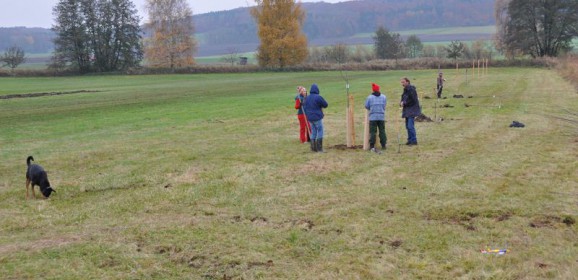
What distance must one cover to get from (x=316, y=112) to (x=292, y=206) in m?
5.39

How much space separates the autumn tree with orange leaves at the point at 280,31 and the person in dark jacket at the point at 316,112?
65.5m

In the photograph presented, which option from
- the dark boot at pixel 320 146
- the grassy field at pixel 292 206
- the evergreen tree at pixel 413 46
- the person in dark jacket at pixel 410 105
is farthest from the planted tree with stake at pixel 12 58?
the person in dark jacket at pixel 410 105

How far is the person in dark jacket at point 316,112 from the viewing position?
14.5m

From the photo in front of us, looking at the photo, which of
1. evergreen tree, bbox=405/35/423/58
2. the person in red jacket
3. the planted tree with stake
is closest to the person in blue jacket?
the person in red jacket

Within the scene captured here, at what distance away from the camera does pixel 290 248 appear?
7.48 meters

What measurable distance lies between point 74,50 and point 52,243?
82.1 m

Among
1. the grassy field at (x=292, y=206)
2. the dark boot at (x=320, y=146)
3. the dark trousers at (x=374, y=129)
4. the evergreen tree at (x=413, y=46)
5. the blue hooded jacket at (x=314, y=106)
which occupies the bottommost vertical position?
the grassy field at (x=292, y=206)

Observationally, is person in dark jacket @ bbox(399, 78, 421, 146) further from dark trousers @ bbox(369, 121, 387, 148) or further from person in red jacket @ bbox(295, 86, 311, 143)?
person in red jacket @ bbox(295, 86, 311, 143)

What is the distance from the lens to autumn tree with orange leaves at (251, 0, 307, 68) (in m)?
79.8

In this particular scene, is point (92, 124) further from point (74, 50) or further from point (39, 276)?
point (74, 50)

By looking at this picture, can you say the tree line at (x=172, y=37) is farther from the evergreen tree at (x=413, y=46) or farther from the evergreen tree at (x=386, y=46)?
the evergreen tree at (x=413, y=46)

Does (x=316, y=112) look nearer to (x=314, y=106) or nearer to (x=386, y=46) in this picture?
(x=314, y=106)

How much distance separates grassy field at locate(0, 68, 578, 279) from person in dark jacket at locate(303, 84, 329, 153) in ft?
1.63

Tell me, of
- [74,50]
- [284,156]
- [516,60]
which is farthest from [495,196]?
[74,50]
